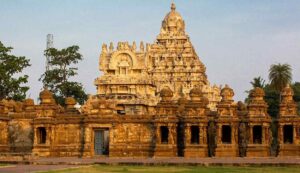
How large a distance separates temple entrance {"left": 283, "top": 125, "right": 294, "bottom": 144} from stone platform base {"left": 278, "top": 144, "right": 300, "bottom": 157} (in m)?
0.92

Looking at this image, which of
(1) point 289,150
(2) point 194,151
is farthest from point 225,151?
(1) point 289,150

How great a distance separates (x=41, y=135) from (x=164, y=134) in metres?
8.85

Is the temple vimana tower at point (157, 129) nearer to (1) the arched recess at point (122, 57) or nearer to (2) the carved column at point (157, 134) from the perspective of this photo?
(2) the carved column at point (157, 134)

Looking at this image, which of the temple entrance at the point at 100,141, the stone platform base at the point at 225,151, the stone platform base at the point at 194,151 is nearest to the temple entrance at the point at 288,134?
the stone platform base at the point at 225,151

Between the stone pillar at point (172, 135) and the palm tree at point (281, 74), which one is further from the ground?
the palm tree at point (281, 74)

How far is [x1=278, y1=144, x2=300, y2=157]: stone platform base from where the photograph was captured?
134 ft

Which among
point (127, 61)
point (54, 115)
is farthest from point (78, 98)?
point (54, 115)

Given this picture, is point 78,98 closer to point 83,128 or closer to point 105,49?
point 105,49

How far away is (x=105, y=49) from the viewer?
254ft

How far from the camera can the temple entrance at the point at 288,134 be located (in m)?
41.9

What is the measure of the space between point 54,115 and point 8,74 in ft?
62.2

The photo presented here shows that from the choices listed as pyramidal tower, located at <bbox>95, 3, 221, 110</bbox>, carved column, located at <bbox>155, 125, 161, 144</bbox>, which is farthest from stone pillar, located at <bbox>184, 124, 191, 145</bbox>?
pyramidal tower, located at <bbox>95, 3, 221, 110</bbox>

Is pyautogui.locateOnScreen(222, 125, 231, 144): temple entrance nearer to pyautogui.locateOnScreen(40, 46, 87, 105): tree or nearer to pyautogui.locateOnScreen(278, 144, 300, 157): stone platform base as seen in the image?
pyautogui.locateOnScreen(278, 144, 300, 157): stone platform base

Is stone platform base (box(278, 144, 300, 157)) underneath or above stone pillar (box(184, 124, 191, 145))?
underneath
